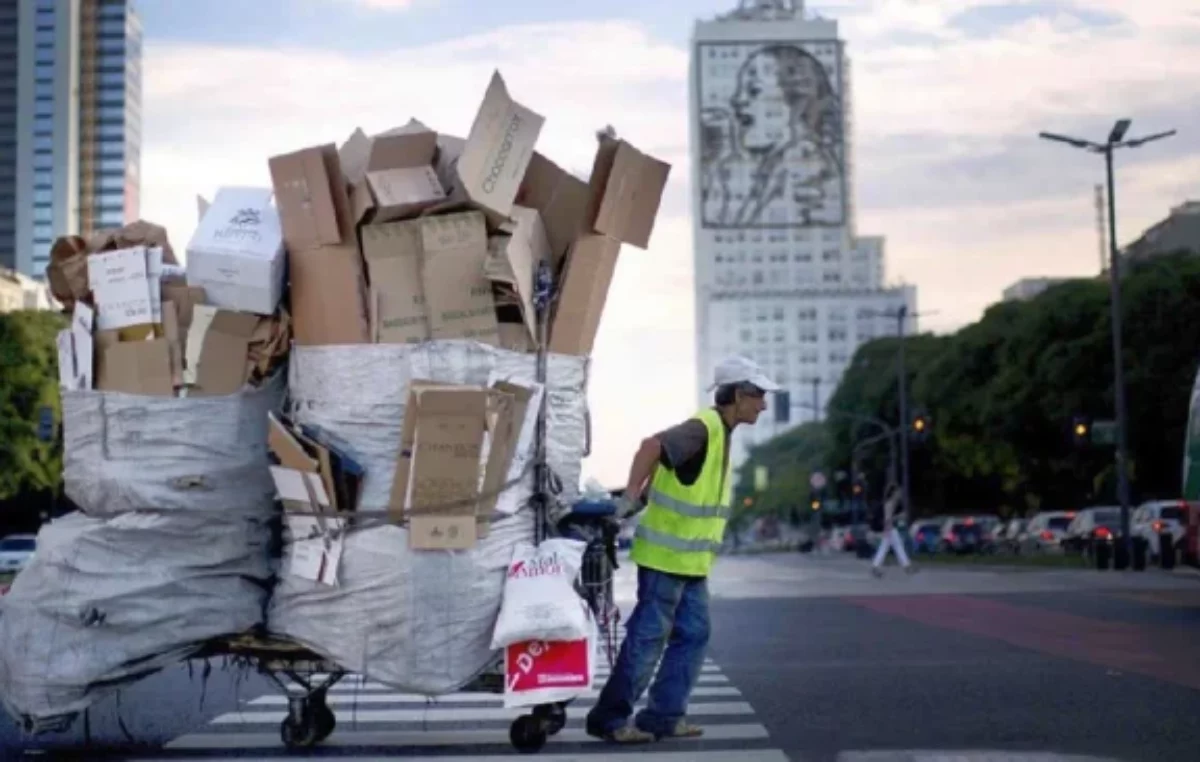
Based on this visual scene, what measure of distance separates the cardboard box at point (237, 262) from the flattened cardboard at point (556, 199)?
3.81 feet

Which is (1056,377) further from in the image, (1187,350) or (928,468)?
(928,468)

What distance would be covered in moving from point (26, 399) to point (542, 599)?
226ft

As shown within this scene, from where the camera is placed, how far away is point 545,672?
904cm

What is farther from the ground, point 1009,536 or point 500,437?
point 500,437

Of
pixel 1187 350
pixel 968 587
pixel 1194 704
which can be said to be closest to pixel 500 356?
pixel 1194 704

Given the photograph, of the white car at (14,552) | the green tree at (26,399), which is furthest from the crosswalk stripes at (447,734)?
the green tree at (26,399)

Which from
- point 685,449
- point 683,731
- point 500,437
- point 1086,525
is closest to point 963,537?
point 1086,525

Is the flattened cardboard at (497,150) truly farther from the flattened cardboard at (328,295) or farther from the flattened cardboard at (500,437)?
the flattened cardboard at (500,437)

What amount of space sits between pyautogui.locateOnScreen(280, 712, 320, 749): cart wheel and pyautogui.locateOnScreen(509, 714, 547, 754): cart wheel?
1.00m

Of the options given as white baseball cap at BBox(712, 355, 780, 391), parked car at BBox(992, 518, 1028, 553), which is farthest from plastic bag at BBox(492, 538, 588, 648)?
parked car at BBox(992, 518, 1028, 553)

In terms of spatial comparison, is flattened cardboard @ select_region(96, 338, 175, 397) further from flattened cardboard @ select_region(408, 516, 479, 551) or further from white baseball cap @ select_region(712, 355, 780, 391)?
white baseball cap @ select_region(712, 355, 780, 391)

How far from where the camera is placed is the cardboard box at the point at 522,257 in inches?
362

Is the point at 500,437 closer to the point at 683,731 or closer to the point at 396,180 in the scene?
the point at 396,180

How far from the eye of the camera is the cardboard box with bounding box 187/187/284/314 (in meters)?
9.36
